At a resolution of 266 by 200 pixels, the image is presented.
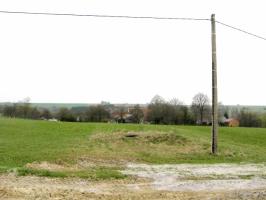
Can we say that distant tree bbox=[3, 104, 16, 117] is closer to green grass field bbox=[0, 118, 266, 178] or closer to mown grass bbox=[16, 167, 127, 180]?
green grass field bbox=[0, 118, 266, 178]

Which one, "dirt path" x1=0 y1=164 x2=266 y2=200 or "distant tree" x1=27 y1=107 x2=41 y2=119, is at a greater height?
"distant tree" x1=27 y1=107 x2=41 y2=119

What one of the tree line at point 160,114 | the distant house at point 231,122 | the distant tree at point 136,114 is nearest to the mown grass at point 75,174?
the tree line at point 160,114

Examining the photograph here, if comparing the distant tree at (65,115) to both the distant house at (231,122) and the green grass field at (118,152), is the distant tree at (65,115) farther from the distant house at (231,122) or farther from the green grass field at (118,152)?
the green grass field at (118,152)

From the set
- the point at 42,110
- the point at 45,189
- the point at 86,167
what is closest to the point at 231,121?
the point at 42,110

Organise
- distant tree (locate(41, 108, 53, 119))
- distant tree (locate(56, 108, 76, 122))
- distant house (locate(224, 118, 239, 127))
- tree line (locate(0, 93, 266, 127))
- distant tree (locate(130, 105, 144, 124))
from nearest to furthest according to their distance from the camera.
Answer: distant tree (locate(130, 105, 144, 124)), distant house (locate(224, 118, 239, 127)), tree line (locate(0, 93, 266, 127)), distant tree (locate(56, 108, 76, 122)), distant tree (locate(41, 108, 53, 119))

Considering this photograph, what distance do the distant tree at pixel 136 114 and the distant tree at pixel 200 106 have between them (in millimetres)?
7243

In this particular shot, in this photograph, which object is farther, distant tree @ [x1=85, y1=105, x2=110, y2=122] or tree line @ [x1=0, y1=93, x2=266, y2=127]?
distant tree @ [x1=85, y1=105, x2=110, y2=122]

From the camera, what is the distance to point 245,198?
10.6m

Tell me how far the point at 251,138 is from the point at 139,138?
14.1 m

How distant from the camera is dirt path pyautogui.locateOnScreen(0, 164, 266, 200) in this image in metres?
11.2

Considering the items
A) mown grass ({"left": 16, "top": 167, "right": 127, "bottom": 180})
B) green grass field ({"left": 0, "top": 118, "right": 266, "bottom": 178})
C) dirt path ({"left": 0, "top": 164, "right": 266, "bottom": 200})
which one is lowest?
dirt path ({"left": 0, "top": 164, "right": 266, "bottom": 200})

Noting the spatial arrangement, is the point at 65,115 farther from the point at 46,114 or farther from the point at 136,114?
the point at 136,114

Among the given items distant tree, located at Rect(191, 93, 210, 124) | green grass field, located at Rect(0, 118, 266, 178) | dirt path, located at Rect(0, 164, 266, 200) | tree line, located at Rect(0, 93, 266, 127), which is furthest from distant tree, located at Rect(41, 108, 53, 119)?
dirt path, located at Rect(0, 164, 266, 200)

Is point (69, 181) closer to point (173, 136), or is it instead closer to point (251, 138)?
point (173, 136)
